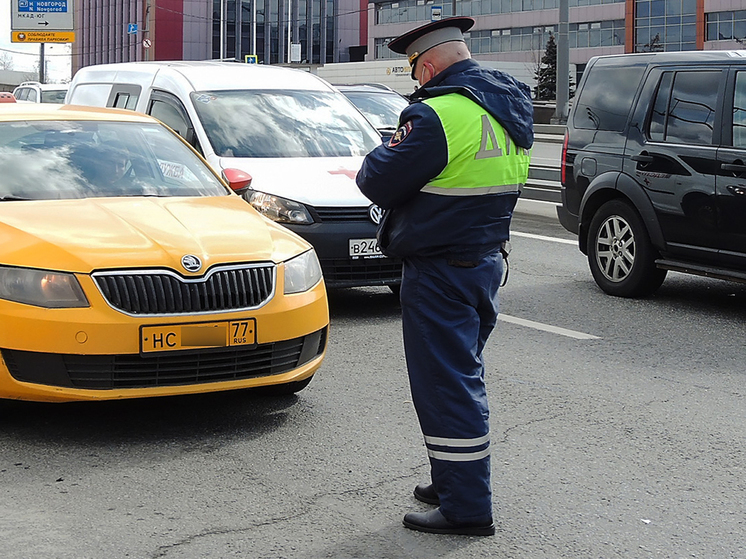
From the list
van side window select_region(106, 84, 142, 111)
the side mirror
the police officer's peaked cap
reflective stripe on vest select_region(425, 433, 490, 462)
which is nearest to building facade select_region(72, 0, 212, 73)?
van side window select_region(106, 84, 142, 111)

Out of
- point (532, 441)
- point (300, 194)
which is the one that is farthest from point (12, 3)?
point (532, 441)

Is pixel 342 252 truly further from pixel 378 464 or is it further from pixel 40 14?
pixel 40 14

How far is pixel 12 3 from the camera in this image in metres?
47.8

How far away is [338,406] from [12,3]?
4637 cm

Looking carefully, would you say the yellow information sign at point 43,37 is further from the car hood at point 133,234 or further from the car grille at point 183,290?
the car grille at point 183,290

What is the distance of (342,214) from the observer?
7.96 m

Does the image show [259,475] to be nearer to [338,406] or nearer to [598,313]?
[338,406]

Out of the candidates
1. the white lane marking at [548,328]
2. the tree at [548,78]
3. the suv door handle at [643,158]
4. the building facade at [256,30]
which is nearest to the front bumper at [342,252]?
the white lane marking at [548,328]

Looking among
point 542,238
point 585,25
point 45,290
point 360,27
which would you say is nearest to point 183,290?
point 45,290

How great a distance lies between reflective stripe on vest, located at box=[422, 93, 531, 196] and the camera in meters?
3.86

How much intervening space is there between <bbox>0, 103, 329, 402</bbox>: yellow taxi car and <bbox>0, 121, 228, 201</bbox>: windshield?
0.02 m

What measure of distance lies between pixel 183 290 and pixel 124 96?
5724 mm

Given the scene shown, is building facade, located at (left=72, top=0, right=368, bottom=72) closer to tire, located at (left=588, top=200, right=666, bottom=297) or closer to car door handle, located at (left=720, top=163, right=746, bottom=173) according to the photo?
tire, located at (left=588, top=200, right=666, bottom=297)

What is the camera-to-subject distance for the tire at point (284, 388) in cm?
570
